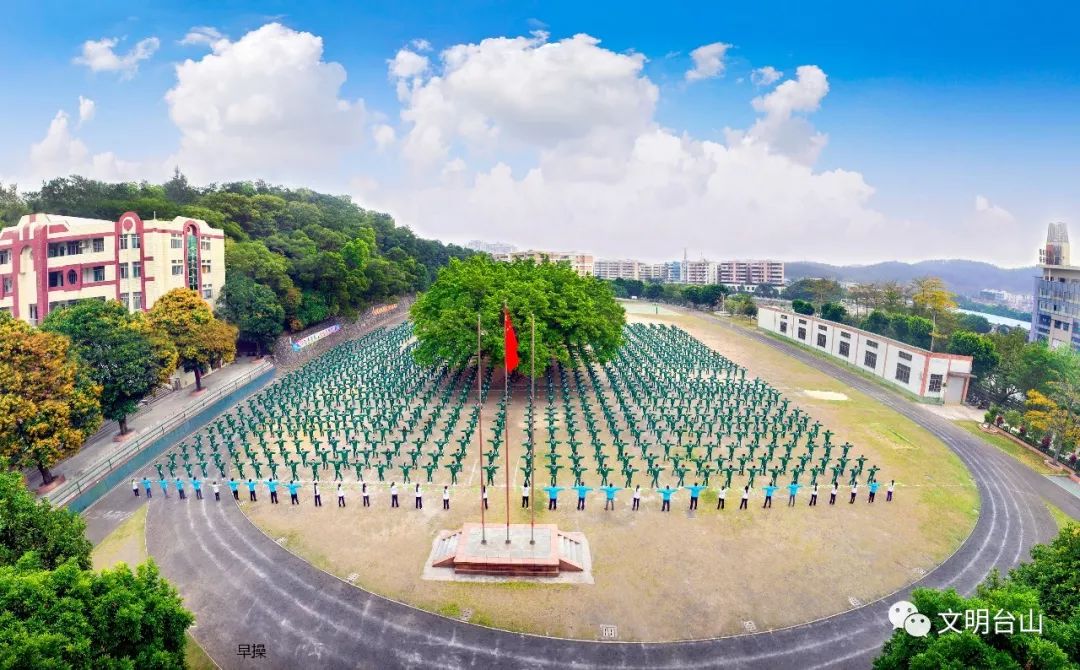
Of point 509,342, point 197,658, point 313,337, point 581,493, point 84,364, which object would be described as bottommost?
point 197,658

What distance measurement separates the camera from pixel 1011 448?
86.9 feet

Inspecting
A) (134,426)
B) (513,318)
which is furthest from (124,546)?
(513,318)

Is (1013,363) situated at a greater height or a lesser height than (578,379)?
greater

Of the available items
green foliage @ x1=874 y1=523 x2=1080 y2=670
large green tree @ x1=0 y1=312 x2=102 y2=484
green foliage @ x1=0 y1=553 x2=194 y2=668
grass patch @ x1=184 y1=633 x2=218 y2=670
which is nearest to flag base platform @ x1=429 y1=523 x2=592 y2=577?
grass patch @ x1=184 y1=633 x2=218 y2=670

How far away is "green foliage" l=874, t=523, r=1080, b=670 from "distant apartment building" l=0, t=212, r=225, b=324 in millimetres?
40657

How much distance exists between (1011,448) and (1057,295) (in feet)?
128

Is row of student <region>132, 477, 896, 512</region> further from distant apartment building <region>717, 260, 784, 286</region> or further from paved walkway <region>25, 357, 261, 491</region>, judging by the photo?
distant apartment building <region>717, 260, 784, 286</region>

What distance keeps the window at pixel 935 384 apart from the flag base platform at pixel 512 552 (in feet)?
98.7

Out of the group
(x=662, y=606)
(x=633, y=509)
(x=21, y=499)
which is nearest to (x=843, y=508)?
(x=633, y=509)

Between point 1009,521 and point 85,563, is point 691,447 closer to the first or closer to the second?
point 1009,521

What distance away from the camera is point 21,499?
11906 mm

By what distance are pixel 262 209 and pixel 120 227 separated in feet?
97.2

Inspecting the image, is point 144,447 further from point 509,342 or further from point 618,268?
point 618,268

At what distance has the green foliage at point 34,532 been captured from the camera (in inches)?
449
